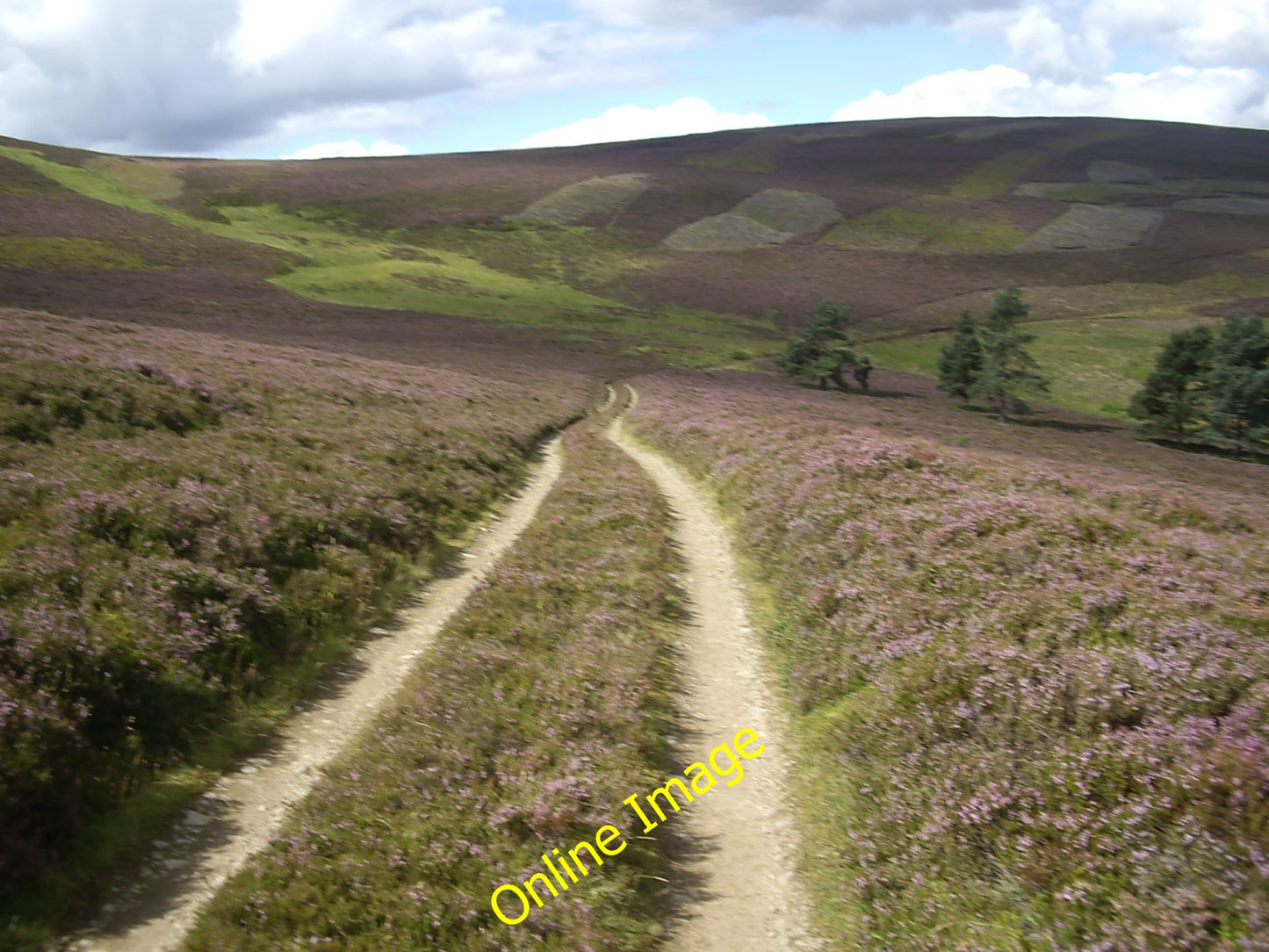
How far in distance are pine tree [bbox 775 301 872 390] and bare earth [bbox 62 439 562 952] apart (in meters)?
60.7

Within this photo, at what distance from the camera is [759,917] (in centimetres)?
754

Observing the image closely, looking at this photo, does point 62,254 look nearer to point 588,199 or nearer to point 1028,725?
point 588,199

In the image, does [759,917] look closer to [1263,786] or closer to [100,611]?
[1263,786]

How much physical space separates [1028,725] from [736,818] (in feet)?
10.5

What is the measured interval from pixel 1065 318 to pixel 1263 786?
348 ft

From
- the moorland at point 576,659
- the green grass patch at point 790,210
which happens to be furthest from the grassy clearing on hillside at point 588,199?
the moorland at point 576,659

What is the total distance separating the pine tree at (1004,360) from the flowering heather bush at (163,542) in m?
49.0

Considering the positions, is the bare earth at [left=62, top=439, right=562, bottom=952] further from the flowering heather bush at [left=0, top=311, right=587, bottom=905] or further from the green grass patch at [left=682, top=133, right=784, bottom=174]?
the green grass patch at [left=682, top=133, right=784, bottom=174]

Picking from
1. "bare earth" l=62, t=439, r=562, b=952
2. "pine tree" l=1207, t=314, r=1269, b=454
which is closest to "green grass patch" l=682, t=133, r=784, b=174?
"pine tree" l=1207, t=314, r=1269, b=454

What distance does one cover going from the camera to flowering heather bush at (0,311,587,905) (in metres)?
8.44

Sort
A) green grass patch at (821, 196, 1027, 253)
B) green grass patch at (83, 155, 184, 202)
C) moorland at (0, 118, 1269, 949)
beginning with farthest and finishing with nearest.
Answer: green grass patch at (821, 196, 1027, 253) < green grass patch at (83, 155, 184, 202) < moorland at (0, 118, 1269, 949)

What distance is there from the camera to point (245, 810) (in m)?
8.64

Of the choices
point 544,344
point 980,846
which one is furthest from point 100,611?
point 544,344

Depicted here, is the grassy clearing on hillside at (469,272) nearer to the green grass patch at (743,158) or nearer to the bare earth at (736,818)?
the green grass patch at (743,158)
